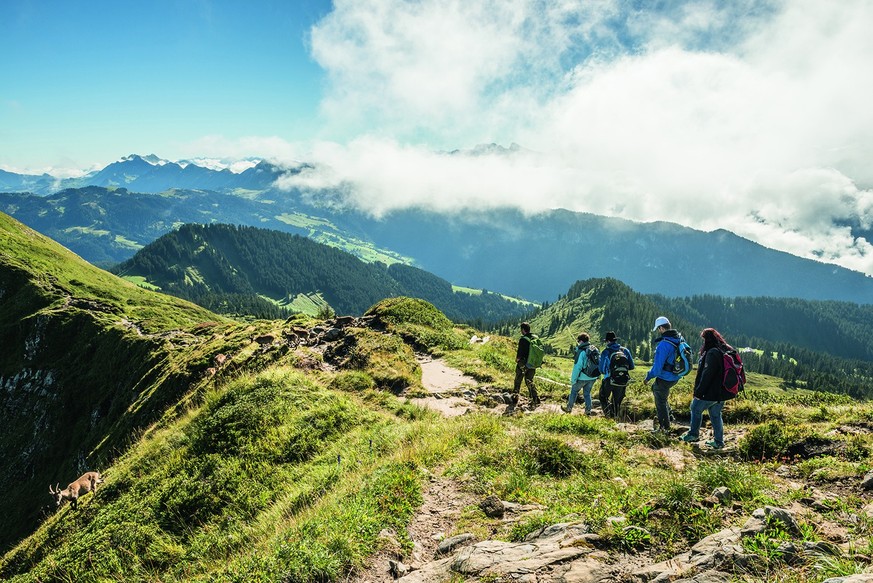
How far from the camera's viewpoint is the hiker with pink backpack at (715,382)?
36.6ft

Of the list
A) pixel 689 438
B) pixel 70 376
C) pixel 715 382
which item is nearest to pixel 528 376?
pixel 689 438

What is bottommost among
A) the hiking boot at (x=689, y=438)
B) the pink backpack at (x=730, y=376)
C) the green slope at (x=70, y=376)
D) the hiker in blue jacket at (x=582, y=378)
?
the green slope at (x=70, y=376)

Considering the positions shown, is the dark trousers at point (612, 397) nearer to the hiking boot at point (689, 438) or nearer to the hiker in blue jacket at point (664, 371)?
the hiker in blue jacket at point (664, 371)

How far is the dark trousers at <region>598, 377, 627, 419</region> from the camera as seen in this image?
1594 centimetres

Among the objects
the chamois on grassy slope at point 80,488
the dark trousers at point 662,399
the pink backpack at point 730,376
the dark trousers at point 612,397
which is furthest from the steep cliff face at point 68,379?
the pink backpack at point 730,376

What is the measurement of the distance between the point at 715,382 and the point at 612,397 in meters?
5.28

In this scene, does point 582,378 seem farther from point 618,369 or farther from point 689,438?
point 689,438

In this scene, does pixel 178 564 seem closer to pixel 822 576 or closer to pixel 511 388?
pixel 822 576

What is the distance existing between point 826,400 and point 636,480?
14097 millimetres

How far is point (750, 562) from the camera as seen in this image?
484 centimetres

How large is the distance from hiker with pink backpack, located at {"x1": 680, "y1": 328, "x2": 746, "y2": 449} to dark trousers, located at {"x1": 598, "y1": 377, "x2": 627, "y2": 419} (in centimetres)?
405

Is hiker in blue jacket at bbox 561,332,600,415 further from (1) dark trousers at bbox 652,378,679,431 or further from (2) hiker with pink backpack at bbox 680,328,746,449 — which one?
(2) hiker with pink backpack at bbox 680,328,746,449

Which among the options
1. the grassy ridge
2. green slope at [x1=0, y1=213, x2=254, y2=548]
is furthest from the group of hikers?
green slope at [x1=0, y1=213, x2=254, y2=548]

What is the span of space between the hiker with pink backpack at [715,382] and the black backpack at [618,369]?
12.2ft
